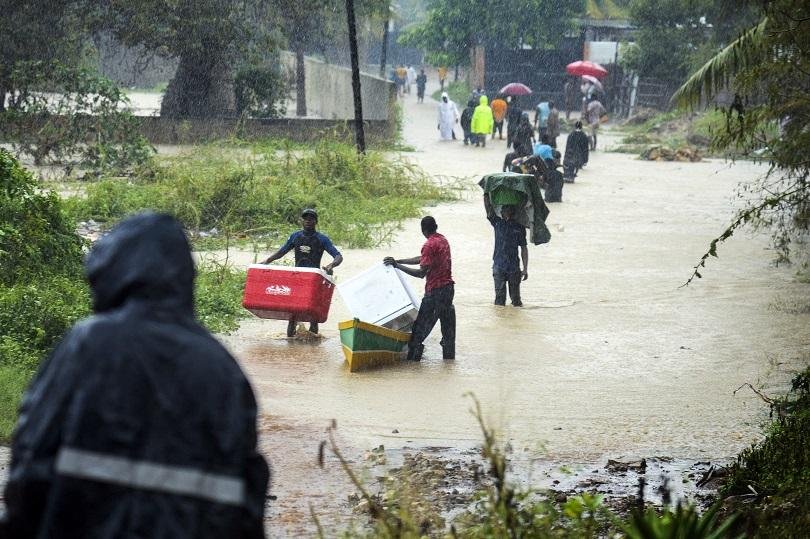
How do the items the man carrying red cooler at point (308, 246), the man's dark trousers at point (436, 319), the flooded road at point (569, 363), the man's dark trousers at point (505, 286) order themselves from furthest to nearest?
the man's dark trousers at point (505, 286), the man carrying red cooler at point (308, 246), the man's dark trousers at point (436, 319), the flooded road at point (569, 363)

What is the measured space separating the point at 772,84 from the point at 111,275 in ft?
32.1

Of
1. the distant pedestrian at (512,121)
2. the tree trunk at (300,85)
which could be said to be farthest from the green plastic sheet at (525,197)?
the tree trunk at (300,85)

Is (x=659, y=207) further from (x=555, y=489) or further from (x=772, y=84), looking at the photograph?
(x=555, y=489)

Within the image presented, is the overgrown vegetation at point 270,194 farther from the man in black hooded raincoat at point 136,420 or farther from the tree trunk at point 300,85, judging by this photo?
the tree trunk at point 300,85

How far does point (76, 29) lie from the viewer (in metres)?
29.8

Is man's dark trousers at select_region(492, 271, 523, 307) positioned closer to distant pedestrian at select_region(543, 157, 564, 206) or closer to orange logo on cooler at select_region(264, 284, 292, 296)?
orange logo on cooler at select_region(264, 284, 292, 296)

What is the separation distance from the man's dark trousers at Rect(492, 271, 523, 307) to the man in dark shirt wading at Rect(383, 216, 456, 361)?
2426mm

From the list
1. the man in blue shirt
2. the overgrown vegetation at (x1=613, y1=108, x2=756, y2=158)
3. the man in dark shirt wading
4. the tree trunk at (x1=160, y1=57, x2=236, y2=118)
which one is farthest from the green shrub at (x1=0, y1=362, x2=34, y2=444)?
the overgrown vegetation at (x1=613, y1=108, x2=756, y2=158)

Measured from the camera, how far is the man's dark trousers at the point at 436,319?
11375 mm

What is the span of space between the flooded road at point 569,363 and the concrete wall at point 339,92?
49.6 feet

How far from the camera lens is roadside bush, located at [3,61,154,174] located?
24.5 metres

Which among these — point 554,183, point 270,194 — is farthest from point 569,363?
point 554,183

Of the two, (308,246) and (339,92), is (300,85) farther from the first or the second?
(308,246)

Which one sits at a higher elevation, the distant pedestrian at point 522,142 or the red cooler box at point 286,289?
the distant pedestrian at point 522,142
